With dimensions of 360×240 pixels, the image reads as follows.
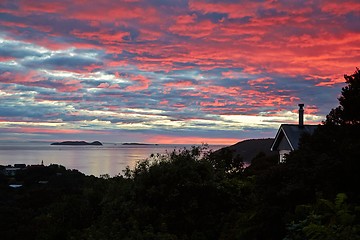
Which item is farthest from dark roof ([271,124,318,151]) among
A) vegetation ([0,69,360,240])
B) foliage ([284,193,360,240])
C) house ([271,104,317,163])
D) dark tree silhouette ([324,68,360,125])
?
foliage ([284,193,360,240])

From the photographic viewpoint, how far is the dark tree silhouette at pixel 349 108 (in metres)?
12.4

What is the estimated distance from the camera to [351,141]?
11.5 metres

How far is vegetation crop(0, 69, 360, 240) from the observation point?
1041 cm

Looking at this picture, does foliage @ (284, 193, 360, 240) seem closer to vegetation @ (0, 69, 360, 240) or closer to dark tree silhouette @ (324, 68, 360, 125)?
vegetation @ (0, 69, 360, 240)

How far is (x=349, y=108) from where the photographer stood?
489 inches

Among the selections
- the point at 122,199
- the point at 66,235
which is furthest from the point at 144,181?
the point at 66,235

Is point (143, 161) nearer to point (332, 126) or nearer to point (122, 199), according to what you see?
point (122, 199)

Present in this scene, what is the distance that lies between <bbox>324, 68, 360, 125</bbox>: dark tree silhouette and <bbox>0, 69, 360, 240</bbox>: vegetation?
27 millimetres

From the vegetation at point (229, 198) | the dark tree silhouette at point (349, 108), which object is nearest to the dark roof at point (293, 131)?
the vegetation at point (229, 198)

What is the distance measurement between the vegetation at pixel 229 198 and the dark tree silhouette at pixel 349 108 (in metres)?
0.03

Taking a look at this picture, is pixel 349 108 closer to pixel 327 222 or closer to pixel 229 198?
pixel 327 222

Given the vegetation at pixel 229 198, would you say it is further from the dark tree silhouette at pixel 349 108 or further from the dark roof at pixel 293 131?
the dark roof at pixel 293 131

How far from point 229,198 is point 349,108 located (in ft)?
Answer: 19.7

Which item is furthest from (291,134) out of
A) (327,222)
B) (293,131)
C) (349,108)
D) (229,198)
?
(327,222)
